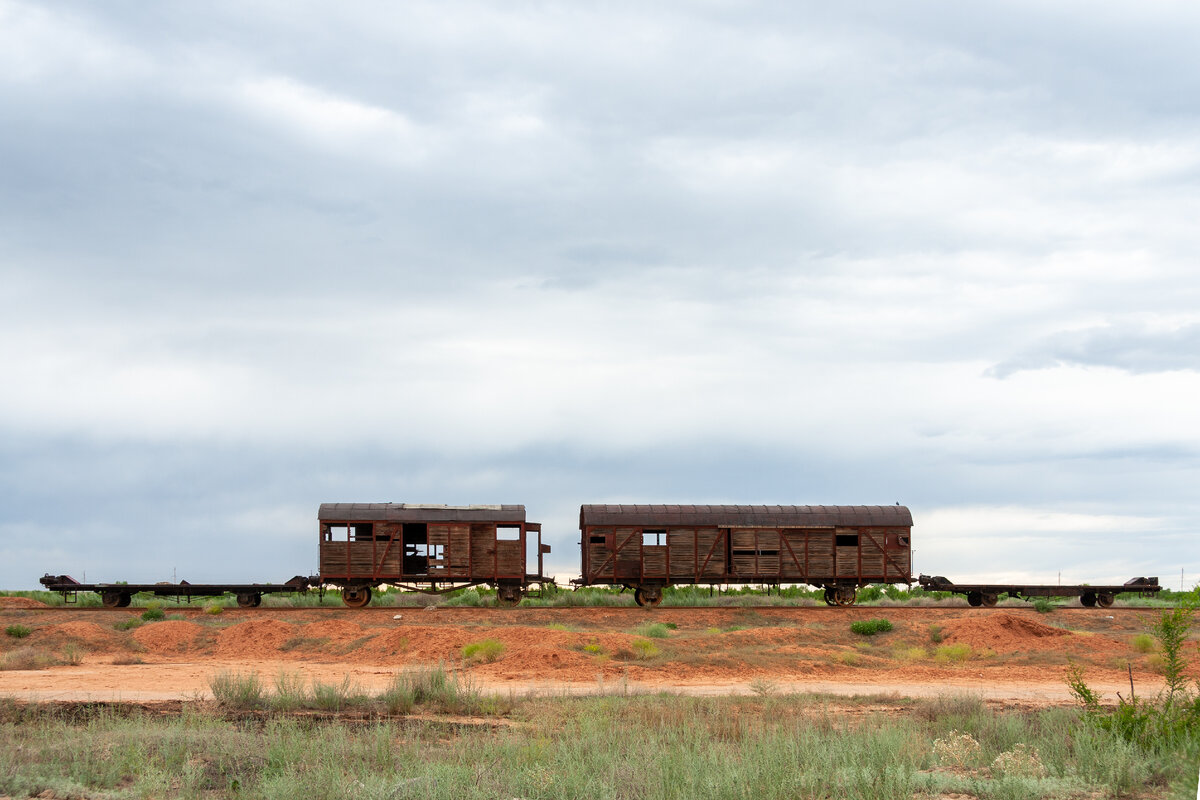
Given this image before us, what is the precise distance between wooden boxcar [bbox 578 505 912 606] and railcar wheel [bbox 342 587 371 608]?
8.11m

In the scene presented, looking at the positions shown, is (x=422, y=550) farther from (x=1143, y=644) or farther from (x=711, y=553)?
(x=1143, y=644)

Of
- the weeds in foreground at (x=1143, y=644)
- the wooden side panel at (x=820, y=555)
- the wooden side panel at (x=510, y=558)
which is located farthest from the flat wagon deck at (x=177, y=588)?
the weeds in foreground at (x=1143, y=644)

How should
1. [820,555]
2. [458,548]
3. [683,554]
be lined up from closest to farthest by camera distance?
[458,548]
[683,554]
[820,555]

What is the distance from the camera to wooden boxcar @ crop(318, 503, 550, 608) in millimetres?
36438

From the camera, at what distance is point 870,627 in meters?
28.6

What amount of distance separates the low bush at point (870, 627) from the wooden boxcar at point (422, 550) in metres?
12.9

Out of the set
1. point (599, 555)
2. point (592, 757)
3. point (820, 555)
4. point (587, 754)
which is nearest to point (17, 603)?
point (599, 555)

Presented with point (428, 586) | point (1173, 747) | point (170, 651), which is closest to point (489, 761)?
point (1173, 747)

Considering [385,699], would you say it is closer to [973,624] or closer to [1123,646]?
[973,624]

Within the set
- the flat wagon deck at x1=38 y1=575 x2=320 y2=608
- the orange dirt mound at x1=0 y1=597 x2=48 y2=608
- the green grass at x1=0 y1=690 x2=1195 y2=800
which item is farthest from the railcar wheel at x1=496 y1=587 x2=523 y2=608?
the green grass at x1=0 y1=690 x2=1195 y2=800

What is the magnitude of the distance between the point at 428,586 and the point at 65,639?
1431cm

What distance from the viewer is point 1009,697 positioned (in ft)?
60.5

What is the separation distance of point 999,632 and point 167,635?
23.4 metres

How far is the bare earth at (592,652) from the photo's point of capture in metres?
19.9
